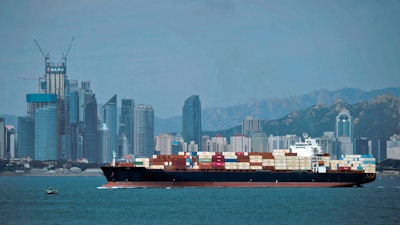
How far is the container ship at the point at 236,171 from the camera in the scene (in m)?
123

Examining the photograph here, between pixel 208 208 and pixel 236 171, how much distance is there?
36.9 meters

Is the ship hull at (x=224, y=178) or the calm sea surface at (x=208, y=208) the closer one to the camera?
the calm sea surface at (x=208, y=208)

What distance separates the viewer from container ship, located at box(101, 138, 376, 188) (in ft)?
405

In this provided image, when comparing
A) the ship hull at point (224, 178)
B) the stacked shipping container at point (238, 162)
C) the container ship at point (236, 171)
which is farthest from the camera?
the stacked shipping container at point (238, 162)

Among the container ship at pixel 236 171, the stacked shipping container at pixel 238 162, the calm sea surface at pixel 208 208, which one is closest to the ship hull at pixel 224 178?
the container ship at pixel 236 171

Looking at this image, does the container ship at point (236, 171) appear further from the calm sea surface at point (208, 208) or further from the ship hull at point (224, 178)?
the calm sea surface at point (208, 208)

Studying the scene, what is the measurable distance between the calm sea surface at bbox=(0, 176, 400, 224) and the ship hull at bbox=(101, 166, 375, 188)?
2.21 metres

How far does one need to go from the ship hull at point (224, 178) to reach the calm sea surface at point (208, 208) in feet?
7.25

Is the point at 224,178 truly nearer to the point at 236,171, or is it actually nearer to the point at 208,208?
the point at 236,171

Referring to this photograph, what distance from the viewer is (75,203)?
10200cm

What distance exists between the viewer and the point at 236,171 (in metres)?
127

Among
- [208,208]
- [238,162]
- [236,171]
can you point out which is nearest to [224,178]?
[236,171]

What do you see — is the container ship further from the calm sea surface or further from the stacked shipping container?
the calm sea surface

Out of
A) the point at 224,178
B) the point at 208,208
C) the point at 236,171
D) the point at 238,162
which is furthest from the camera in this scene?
the point at 238,162
